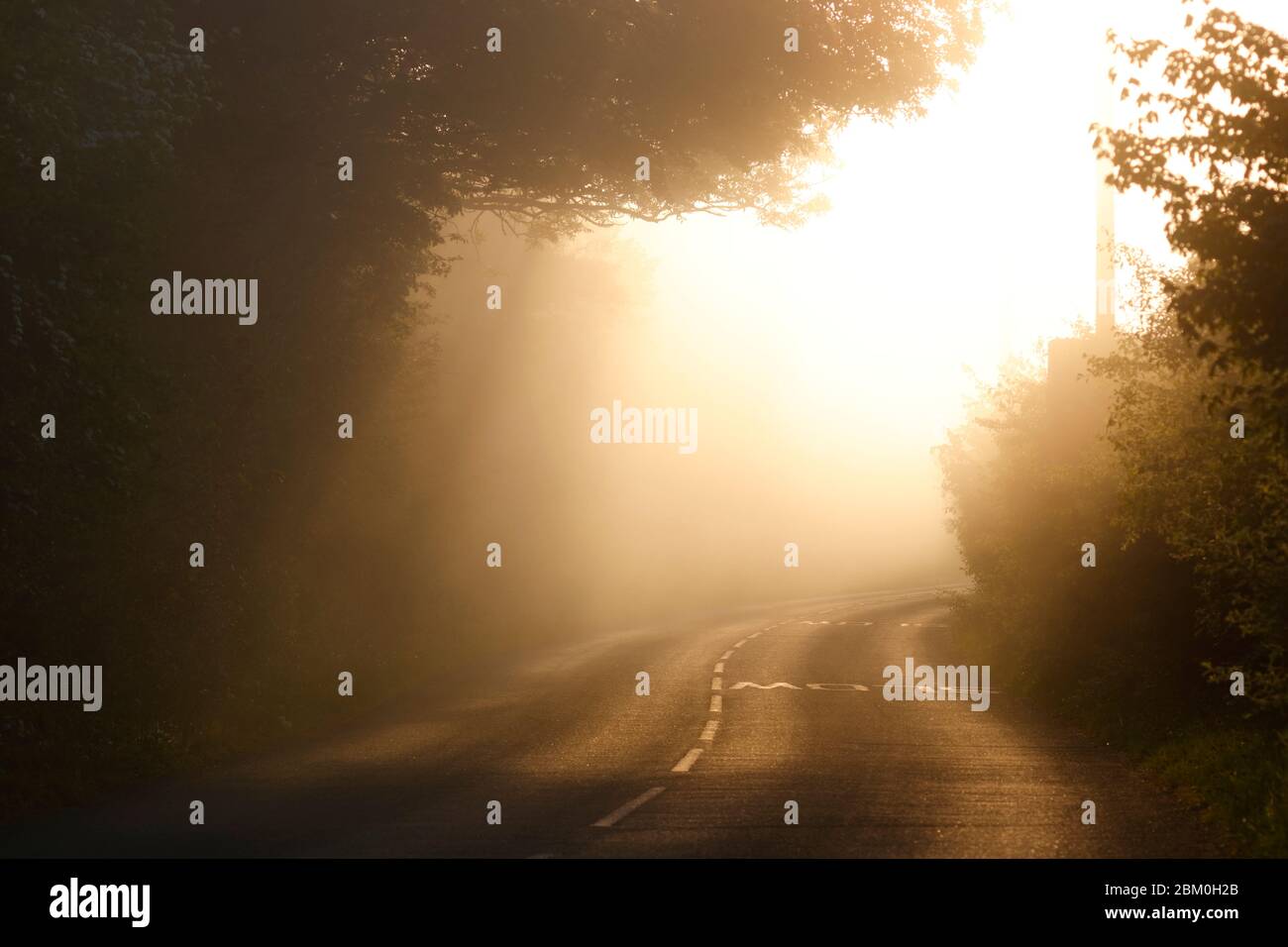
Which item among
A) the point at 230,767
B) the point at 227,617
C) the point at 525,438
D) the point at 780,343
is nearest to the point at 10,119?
Answer: the point at 230,767

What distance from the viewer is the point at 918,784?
1396 centimetres

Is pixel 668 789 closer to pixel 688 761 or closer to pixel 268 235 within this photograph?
pixel 688 761

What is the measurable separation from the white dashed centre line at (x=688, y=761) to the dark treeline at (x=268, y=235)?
17.7 ft

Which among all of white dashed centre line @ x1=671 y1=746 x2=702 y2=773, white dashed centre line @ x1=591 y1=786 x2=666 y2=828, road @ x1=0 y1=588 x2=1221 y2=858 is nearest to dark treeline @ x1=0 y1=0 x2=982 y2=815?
road @ x1=0 y1=588 x2=1221 y2=858

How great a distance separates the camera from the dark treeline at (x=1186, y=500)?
10008 millimetres

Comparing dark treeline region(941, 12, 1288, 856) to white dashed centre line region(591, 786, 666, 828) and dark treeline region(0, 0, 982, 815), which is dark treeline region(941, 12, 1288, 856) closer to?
white dashed centre line region(591, 786, 666, 828)

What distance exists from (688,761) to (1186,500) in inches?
231

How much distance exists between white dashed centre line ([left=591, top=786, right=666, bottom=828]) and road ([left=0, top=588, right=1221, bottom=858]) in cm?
4

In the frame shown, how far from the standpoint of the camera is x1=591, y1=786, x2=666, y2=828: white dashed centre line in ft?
37.9

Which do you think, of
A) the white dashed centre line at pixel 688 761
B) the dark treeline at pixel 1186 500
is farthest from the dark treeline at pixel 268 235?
the dark treeline at pixel 1186 500

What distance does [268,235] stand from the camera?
22531 millimetres

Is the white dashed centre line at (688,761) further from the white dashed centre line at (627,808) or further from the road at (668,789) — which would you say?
the white dashed centre line at (627,808)

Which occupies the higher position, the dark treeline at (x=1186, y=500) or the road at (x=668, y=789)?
the dark treeline at (x=1186, y=500)
